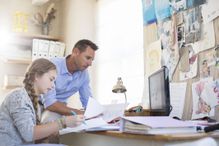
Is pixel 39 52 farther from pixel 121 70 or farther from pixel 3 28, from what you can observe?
pixel 121 70

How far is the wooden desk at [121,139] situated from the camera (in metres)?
1.06

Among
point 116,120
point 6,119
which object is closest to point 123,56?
point 116,120

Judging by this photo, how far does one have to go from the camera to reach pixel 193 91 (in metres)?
1.91

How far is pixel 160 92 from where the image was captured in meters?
1.74

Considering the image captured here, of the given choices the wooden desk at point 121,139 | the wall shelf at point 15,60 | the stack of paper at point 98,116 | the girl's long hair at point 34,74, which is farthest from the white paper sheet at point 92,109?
the wall shelf at point 15,60

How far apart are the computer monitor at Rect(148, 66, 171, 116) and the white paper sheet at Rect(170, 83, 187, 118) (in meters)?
0.16

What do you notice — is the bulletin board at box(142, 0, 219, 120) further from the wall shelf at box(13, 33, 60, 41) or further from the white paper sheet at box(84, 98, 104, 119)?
the wall shelf at box(13, 33, 60, 41)

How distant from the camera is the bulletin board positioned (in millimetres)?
1778

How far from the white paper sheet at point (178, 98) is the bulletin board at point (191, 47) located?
0.09 feet

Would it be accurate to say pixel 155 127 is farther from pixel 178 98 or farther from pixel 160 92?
pixel 178 98

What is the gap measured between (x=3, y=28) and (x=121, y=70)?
5.02 feet

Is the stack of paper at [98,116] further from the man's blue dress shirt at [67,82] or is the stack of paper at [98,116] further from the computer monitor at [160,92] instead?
the man's blue dress shirt at [67,82]

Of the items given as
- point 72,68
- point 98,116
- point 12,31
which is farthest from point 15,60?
point 98,116

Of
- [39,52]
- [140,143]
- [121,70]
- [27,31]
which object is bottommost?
[140,143]
